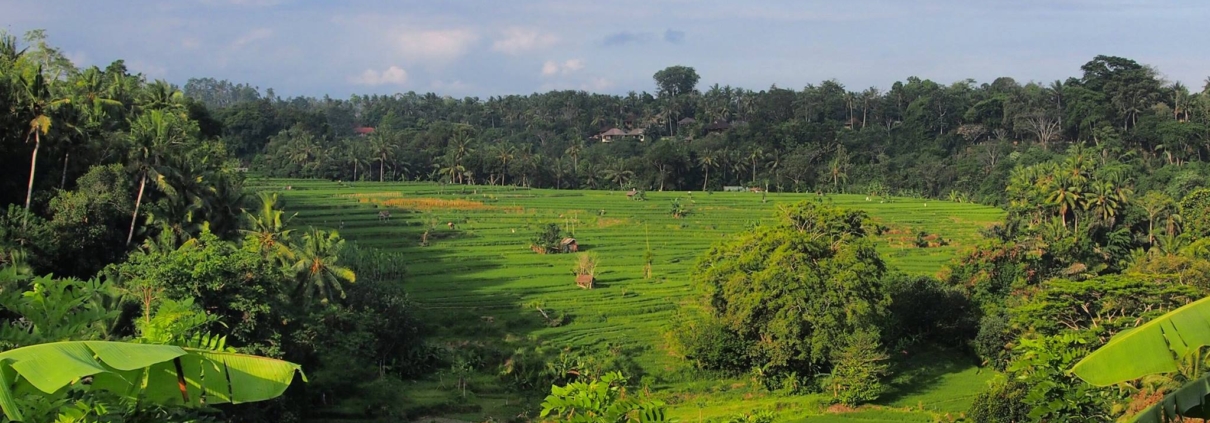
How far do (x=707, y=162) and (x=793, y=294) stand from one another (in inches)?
1514

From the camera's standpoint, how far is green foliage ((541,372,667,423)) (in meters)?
4.39

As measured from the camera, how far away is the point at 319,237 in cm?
2088

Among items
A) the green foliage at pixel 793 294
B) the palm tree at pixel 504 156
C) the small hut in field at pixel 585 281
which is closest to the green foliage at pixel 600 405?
the green foliage at pixel 793 294

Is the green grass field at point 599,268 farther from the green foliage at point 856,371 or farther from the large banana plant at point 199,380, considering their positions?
the large banana plant at point 199,380

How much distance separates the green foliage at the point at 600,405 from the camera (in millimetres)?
4395

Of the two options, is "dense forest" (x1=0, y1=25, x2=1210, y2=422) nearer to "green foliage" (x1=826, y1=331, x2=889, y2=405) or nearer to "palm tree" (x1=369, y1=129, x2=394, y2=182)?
"green foliage" (x1=826, y1=331, x2=889, y2=405)

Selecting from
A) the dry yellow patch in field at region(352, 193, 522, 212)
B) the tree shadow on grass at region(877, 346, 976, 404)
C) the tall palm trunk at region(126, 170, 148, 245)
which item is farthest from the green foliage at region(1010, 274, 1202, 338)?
the dry yellow patch in field at region(352, 193, 522, 212)

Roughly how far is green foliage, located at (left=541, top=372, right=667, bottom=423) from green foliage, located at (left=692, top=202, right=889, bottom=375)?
1817 centimetres

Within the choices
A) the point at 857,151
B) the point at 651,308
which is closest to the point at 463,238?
the point at 651,308

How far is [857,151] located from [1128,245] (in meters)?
32.4

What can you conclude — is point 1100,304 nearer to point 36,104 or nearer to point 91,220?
point 91,220

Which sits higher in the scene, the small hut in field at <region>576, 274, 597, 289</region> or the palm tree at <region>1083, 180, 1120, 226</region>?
the palm tree at <region>1083, 180, 1120, 226</region>

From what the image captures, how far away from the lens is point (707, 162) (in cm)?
6066

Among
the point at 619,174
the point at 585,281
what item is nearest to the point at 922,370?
the point at 585,281
